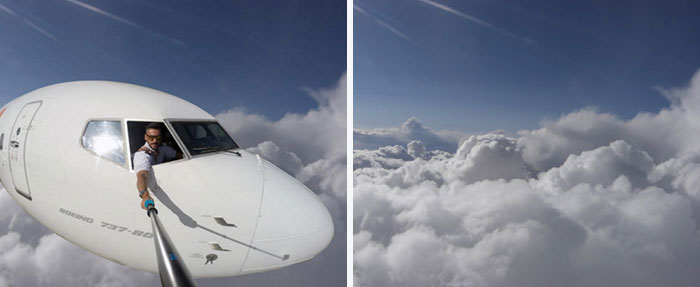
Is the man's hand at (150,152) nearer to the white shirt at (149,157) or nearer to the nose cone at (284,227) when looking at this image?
the white shirt at (149,157)

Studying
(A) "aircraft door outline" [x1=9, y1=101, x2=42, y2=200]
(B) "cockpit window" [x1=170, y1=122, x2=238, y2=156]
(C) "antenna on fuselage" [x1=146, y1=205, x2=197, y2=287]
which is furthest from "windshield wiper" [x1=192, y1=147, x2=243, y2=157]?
(A) "aircraft door outline" [x1=9, y1=101, x2=42, y2=200]

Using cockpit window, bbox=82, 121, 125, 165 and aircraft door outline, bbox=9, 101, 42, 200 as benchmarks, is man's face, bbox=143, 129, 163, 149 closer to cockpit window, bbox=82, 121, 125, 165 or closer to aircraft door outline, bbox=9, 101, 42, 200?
cockpit window, bbox=82, 121, 125, 165

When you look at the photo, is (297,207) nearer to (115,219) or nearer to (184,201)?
(184,201)

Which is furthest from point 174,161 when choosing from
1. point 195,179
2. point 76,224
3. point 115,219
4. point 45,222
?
point 45,222

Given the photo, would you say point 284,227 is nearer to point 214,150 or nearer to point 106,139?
point 214,150

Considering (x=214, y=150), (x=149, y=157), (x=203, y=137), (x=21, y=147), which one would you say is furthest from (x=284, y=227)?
(x=21, y=147)

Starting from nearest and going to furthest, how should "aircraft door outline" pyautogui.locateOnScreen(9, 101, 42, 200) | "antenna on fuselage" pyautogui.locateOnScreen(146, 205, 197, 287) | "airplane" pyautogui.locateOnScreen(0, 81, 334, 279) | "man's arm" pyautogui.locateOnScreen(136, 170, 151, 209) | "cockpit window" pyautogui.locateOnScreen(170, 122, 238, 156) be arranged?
"antenna on fuselage" pyautogui.locateOnScreen(146, 205, 197, 287) < "man's arm" pyautogui.locateOnScreen(136, 170, 151, 209) < "airplane" pyautogui.locateOnScreen(0, 81, 334, 279) < "cockpit window" pyautogui.locateOnScreen(170, 122, 238, 156) < "aircraft door outline" pyautogui.locateOnScreen(9, 101, 42, 200)

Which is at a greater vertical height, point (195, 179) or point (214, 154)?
point (214, 154)

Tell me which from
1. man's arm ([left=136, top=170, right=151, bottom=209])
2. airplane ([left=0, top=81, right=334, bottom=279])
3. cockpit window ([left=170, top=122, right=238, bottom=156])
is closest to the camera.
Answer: man's arm ([left=136, top=170, right=151, bottom=209])
